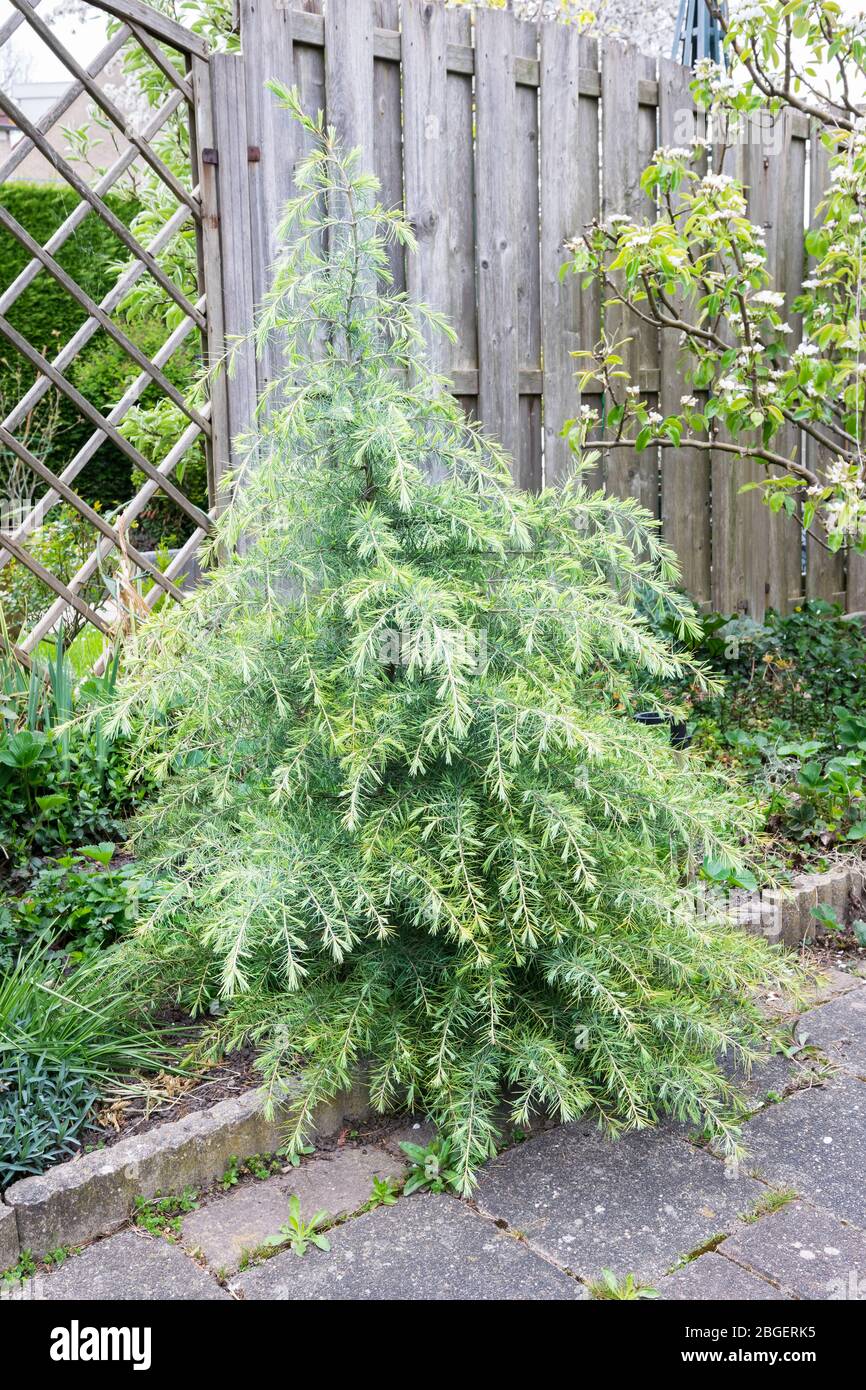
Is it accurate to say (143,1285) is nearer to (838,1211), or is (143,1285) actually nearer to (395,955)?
(395,955)

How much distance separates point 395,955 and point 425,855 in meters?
0.26

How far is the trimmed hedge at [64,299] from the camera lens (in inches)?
354

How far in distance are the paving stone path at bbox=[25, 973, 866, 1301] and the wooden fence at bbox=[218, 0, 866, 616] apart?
2.18 metres

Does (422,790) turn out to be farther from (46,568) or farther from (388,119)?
(46,568)

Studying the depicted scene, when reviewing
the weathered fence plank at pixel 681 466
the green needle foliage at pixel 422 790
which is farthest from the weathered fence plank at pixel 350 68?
the weathered fence plank at pixel 681 466

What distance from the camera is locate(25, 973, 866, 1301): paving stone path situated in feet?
5.73

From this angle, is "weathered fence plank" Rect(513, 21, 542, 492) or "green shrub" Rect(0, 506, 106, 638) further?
"green shrub" Rect(0, 506, 106, 638)

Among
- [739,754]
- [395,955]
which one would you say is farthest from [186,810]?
[739,754]

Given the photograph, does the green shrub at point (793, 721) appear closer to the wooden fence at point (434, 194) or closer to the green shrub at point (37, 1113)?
the wooden fence at point (434, 194)

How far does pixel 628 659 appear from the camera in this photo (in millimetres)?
2316

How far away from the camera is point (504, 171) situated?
148 inches

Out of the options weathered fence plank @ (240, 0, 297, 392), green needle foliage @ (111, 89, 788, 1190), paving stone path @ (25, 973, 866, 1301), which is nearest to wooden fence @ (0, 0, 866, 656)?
weathered fence plank @ (240, 0, 297, 392)

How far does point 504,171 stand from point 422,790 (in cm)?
252

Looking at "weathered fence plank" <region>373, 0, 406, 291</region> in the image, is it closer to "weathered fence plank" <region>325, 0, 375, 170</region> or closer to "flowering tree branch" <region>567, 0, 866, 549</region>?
"weathered fence plank" <region>325, 0, 375, 170</region>
